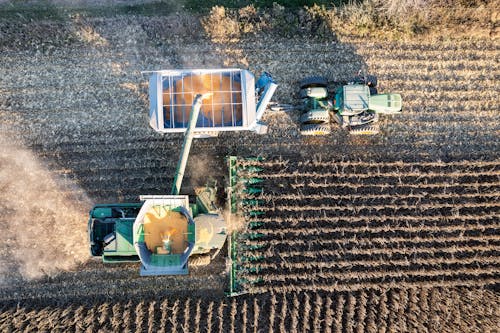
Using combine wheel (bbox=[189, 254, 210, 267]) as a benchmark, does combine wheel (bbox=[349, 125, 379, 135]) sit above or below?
above

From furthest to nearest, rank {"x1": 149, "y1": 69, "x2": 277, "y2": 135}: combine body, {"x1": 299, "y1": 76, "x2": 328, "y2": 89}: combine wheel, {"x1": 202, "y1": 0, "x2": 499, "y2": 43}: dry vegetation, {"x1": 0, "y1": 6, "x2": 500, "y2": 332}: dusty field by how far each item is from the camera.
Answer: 1. {"x1": 202, "y1": 0, "x2": 499, "y2": 43}: dry vegetation
2. {"x1": 299, "y1": 76, "x2": 328, "y2": 89}: combine wheel
3. {"x1": 0, "y1": 6, "x2": 500, "y2": 332}: dusty field
4. {"x1": 149, "y1": 69, "x2": 277, "y2": 135}: combine body

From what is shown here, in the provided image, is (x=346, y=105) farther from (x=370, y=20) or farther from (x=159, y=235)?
(x=159, y=235)

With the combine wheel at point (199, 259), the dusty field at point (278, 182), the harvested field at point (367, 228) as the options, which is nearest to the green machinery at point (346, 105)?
the dusty field at point (278, 182)

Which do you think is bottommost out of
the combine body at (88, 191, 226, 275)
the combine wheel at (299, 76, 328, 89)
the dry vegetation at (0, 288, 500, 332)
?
the dry vegetation at (0, 288, 500, 332)

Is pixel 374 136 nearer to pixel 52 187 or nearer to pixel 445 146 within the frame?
pixel 445 146

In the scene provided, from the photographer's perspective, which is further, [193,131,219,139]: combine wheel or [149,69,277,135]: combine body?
[193,131,219,139]: combine wheel

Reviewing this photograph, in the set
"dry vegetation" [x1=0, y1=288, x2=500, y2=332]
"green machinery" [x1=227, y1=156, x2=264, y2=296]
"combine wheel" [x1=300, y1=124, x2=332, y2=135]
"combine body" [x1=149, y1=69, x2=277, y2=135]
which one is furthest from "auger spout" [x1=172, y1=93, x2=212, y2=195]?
"dry vegetation" [x1=0, y1=288, x2=500, y2=332]

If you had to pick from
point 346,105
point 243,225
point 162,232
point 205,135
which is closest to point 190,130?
point 205,135

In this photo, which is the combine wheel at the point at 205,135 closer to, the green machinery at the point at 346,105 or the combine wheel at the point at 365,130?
the green machinery at the point at 346,105

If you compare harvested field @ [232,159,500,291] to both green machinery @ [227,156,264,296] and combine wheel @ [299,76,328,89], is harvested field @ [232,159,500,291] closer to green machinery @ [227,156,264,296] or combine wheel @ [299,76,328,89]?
green machinery @ [227,156,264,296]
